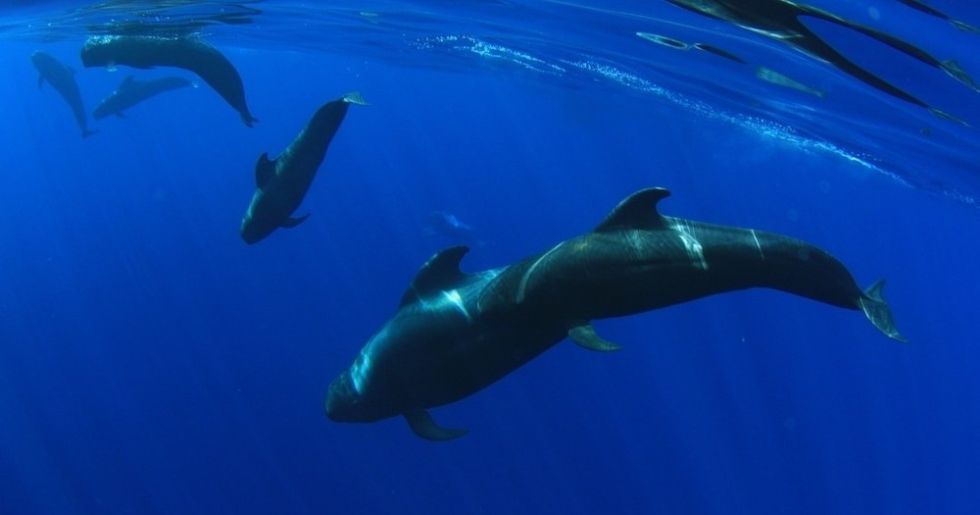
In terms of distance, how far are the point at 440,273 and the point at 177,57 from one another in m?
8.87

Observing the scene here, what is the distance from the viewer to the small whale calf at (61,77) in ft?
80.5

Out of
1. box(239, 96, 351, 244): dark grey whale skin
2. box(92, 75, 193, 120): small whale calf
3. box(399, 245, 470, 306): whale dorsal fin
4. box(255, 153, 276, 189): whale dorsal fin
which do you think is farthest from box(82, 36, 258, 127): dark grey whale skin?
box(92, 75, 193, 120): small whale calf

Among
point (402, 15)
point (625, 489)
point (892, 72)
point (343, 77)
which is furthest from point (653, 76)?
point (343, 77)

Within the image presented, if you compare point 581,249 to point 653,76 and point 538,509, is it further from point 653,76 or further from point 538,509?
point 538,509

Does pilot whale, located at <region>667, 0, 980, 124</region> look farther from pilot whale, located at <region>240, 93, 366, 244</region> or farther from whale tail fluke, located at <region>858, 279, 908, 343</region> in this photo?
pilot whale, located at <region>240, 93, 366, 244</region>

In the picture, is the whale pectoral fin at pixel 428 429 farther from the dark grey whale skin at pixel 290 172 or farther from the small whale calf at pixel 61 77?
the small whale calf at pixel 61 77

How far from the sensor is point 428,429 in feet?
30.0

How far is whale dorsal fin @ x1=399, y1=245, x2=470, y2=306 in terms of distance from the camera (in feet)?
27.1

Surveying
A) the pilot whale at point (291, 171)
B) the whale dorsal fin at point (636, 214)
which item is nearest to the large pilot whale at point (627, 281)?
the whale dorsal fin at point (636, 214)

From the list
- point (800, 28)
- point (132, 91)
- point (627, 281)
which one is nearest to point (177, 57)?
point (627, 281)

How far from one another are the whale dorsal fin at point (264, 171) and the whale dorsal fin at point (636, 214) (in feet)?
20.7

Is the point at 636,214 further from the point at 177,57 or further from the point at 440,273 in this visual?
the point at 177,57

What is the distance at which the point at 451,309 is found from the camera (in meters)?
8.02

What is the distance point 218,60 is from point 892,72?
12.8 metres
